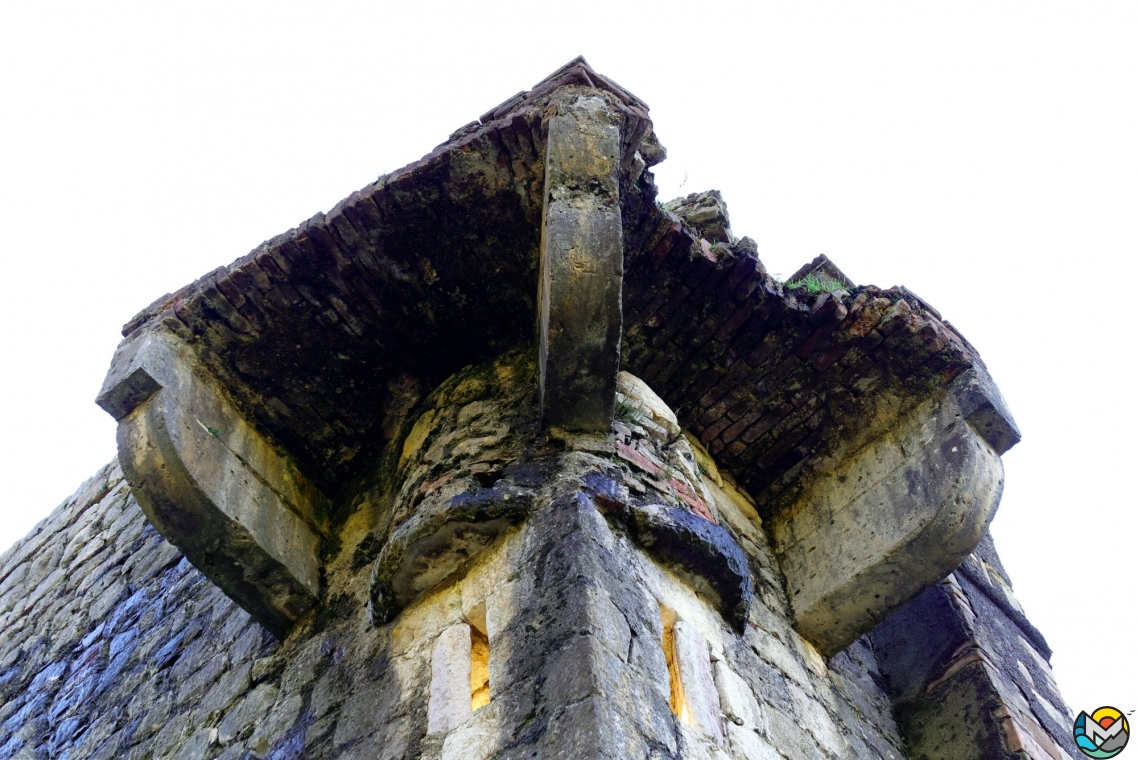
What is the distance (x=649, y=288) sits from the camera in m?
3.72

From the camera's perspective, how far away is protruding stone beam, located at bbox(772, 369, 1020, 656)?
3365 millimetres

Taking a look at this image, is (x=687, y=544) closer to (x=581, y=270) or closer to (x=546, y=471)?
(x=546, y=471)

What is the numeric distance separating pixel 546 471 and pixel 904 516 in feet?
4.11

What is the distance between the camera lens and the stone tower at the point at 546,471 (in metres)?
2.88

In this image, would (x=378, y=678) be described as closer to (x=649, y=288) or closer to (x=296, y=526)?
(x=296, y=526)

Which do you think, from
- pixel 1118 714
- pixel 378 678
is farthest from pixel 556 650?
pixel 1118 714

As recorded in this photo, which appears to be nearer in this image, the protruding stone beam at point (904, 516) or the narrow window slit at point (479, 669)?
the narrow window slit at point (479, 669)

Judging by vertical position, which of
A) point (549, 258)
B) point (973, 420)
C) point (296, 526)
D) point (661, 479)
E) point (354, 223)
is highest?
point (354, 223)

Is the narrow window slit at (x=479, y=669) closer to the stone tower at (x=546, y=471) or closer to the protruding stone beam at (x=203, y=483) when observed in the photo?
the stone tower at (x=546, y=471)

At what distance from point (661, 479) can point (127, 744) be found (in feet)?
7.16

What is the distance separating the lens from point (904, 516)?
3.47m

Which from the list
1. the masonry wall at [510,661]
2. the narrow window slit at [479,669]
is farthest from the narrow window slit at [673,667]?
the narrow window slit at [479,669]

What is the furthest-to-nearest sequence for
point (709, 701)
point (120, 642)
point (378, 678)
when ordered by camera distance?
1. point (120, 642)
2. point (378, 678)
3. point (709, 701)

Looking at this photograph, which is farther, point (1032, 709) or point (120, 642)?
point (120, 642)
